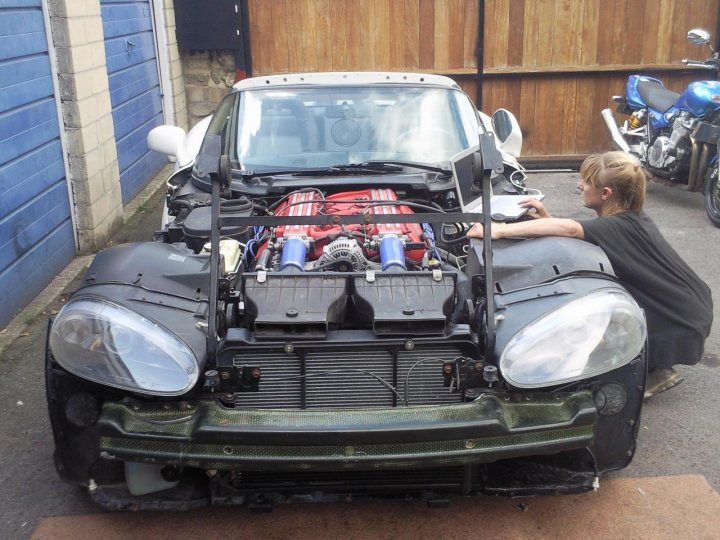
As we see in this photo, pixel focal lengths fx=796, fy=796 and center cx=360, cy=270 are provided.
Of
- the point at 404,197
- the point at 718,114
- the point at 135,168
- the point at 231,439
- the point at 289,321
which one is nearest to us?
the point at 231,439

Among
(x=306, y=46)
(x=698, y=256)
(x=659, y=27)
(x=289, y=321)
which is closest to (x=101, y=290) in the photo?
(x=289, y=321)

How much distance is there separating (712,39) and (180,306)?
9.38 metres

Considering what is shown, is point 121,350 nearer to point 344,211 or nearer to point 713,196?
point 344,211

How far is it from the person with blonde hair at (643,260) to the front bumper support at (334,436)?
1174mm

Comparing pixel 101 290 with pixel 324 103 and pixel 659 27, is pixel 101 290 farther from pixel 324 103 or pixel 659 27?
pixel 659 27

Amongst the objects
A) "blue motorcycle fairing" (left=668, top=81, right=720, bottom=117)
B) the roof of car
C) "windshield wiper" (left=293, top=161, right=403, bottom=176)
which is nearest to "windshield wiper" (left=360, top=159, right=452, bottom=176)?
"windshield wiper" (left=293, top=161, right=403, bottom=176)

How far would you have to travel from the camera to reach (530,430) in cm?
272

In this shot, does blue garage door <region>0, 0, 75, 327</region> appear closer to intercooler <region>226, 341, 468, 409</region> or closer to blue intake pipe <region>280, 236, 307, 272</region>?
blue intake pipe <region>280, 236, 307, 272</region>

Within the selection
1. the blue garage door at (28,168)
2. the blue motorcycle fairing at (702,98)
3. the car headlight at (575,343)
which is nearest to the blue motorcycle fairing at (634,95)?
the blue motorcycle fairing at (702,98)

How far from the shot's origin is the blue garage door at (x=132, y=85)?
8.28 m

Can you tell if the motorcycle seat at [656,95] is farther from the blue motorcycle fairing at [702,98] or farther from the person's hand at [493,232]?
the person's hand at [493,232]

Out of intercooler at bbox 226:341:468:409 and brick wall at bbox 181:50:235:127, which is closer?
intercooler at bbox 226:341:468:409

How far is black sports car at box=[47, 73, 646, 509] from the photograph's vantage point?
2680 millimetres

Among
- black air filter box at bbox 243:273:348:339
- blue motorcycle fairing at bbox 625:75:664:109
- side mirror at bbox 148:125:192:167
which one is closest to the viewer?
black air filter box at bbox 243:273:348:339
